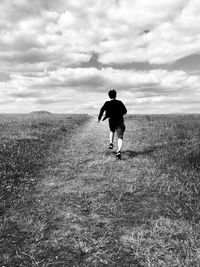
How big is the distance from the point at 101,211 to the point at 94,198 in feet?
3.05

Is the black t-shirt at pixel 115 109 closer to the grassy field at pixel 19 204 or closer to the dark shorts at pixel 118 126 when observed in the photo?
the dark shorts at pixel 118 126

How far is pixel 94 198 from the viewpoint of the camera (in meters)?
7.89

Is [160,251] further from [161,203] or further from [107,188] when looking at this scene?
[107,188]

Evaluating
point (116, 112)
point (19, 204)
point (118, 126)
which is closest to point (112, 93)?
point (116, 112)

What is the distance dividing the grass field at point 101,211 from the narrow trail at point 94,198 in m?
0.02

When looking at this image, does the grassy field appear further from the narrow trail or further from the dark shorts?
the dark shorts

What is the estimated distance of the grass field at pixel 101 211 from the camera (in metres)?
5.12

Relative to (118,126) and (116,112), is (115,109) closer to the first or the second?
(116,112)

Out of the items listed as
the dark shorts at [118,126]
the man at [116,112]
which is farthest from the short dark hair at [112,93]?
the dark shorts at [118,126]

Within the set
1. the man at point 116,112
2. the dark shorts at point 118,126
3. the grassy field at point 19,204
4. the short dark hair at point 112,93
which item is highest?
the short dark hair at point 112,93

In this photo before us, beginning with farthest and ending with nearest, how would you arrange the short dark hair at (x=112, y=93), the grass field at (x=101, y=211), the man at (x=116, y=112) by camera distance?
the man at (x=116, y=112) < the short dark hair at (x=112, y=93) < the grass field at (x=101, y=211)

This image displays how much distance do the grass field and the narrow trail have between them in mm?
21

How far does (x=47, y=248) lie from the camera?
5.38 meters

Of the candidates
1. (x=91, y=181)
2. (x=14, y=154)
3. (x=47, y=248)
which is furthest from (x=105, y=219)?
(x=14, y=154)
